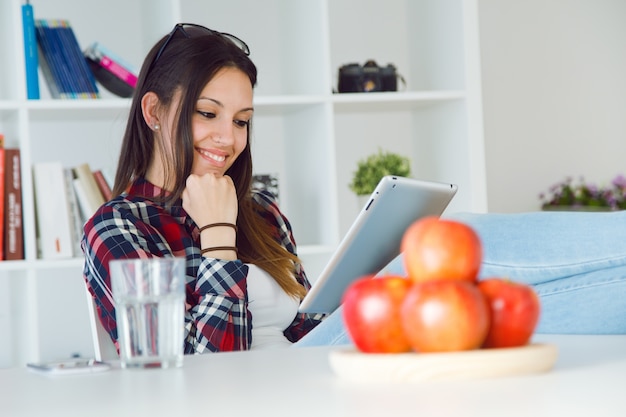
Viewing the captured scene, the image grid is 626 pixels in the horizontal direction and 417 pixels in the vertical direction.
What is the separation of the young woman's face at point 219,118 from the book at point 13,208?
26.7 inches

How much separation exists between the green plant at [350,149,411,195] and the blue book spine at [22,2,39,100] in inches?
38.8

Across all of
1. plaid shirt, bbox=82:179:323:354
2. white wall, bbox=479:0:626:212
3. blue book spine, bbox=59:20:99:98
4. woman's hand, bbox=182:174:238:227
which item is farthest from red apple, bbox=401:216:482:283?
white wall, bbox=479:0:626:212

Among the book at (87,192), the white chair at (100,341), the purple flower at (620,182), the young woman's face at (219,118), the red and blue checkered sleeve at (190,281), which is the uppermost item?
the young woman's face at (219,118)

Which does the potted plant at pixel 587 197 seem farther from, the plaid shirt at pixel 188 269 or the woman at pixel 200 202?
the plaid shirt at pixel 188 269

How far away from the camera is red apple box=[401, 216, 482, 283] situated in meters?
0.70

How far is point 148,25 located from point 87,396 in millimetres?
2393

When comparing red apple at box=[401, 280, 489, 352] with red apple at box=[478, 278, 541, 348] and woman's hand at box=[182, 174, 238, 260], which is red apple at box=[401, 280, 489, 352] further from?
woman's hand at box=[182, 174, 238, 260]

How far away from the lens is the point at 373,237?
1.41 metres

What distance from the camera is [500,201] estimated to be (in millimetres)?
3486

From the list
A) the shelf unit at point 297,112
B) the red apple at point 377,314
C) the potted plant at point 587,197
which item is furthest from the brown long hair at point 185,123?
the potted plant at point 587,197

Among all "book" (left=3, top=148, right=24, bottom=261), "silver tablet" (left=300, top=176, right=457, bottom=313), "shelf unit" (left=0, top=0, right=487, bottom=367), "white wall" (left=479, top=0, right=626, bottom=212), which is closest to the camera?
"silver tablet" (left=300, top=176, right=457, bottom=313)

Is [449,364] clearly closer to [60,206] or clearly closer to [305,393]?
[305,393]

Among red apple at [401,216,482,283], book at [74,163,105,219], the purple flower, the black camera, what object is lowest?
red apple at [401,216,482,283]

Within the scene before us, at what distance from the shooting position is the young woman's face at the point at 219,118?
7.00ft
